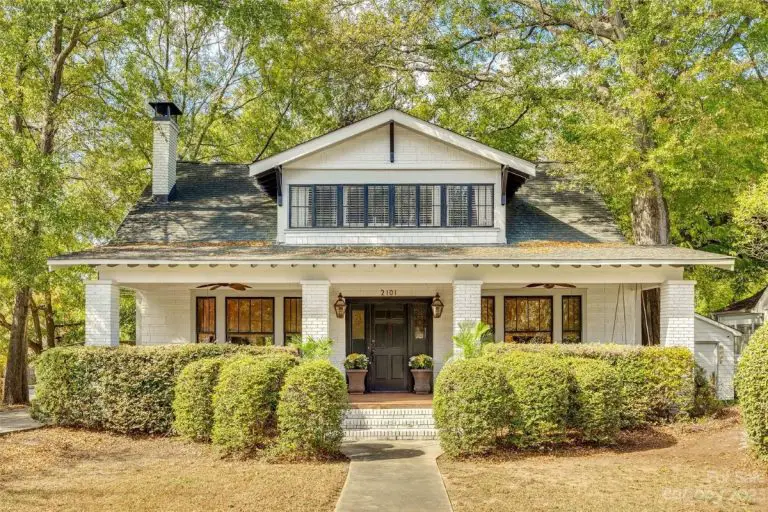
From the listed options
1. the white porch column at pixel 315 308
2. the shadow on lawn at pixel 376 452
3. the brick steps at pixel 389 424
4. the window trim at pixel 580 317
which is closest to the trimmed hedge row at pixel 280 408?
the shadow on lawn at pixel 376 452

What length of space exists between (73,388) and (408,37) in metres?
14.5

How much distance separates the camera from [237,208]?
17.8 meters

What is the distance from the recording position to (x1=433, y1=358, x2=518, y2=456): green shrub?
32.6ft

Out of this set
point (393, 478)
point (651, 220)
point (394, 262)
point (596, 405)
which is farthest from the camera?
point (651, 220)

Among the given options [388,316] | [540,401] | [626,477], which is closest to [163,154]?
[388,316]

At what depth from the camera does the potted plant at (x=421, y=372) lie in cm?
1553

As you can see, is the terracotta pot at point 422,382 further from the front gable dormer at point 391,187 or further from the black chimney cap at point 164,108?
the black chimney cap at point 164,108

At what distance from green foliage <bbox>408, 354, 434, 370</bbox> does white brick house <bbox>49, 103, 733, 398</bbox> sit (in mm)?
731

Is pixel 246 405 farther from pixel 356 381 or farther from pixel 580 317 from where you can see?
pixel 580 317

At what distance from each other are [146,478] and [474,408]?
4.51 metres

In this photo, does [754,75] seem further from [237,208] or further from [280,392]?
[280,392]

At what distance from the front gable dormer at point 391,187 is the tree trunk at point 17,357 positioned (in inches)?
279

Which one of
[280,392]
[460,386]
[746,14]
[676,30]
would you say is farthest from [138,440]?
[746,14]

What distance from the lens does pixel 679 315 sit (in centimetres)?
1402
